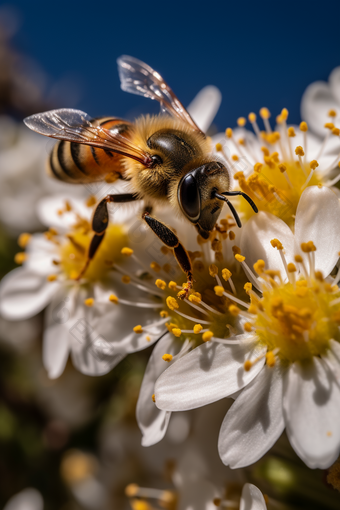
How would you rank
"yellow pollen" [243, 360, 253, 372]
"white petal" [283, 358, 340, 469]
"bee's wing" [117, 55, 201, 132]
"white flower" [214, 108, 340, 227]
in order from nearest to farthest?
1. "white petal" [283, 358, 340, 469]
2. "yellow pollen" [243, 360, 253, 372]
3. "white flower" [214, 108, 340, 227]
4. "bee's wing" [117, 55, 201, 132]

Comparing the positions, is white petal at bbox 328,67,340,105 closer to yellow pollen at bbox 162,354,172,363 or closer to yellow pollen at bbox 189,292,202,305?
yellow pollen at bbox 189,292,202,305

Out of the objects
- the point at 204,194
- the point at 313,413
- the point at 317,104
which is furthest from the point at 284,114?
the point at 313,413

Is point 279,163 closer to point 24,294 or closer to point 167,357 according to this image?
point 167,357

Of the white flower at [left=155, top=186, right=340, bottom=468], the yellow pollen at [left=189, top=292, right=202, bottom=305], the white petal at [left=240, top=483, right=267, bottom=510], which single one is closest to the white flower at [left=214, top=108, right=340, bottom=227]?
the white flower at [left=155, top=186, right=340, bottom=468]

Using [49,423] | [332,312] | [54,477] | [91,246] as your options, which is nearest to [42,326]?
[49,423]

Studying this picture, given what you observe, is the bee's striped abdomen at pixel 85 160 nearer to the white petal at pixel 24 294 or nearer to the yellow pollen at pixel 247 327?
the white petal at pixel 24 294

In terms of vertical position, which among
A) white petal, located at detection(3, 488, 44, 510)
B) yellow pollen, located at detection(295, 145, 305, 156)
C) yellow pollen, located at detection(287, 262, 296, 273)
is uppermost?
yellow pollen, located at detection(295, 145, 305, 156)
